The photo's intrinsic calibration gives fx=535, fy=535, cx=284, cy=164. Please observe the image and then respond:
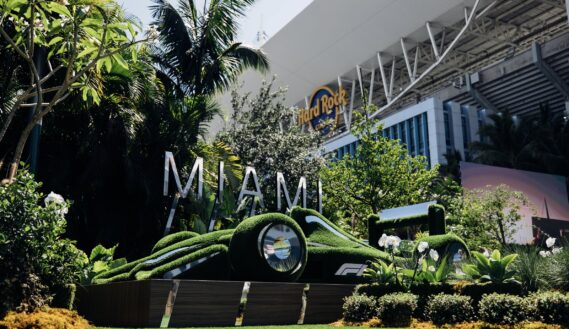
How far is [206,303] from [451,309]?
4493 millimetres

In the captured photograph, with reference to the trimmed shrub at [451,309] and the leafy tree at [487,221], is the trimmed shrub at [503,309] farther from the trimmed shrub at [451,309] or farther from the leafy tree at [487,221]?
the leafy tree at [487,221]

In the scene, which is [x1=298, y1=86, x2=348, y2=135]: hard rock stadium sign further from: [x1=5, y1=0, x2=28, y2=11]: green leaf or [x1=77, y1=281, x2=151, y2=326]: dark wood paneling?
[x1=5, y1=0, x2=28, y2=11]: green leaf

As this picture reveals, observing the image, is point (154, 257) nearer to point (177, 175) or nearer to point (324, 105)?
point (177, 175)

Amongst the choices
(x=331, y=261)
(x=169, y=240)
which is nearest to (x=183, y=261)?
(x=169, y=240)

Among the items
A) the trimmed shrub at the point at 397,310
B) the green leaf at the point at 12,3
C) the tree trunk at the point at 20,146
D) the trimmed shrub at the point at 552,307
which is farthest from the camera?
the trimmed shrub at the point at 397,310

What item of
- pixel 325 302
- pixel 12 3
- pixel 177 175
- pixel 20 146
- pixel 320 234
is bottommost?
pixel 325 302

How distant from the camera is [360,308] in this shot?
10.9 metres

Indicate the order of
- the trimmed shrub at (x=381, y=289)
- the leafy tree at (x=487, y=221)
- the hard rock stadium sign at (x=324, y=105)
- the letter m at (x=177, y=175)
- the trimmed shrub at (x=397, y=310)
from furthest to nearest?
the hard rock stadium sign at (x=324, y=105), the leafy tree at (x=487, y=221), the letter m at (x=177, y=175), the trimmed shrub at (x=381, y=289), the trimmed shrub at (x=397, y=310)

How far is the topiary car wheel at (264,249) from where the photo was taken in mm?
10906

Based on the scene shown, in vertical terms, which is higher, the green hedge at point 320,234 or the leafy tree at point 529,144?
the leafy tree at point 529,144

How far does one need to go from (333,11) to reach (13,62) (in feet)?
109

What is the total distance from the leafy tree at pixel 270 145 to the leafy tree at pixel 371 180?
3.93ft

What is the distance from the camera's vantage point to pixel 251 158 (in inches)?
950

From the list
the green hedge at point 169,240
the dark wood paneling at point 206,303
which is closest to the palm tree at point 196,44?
the green hedge at point 169,240
